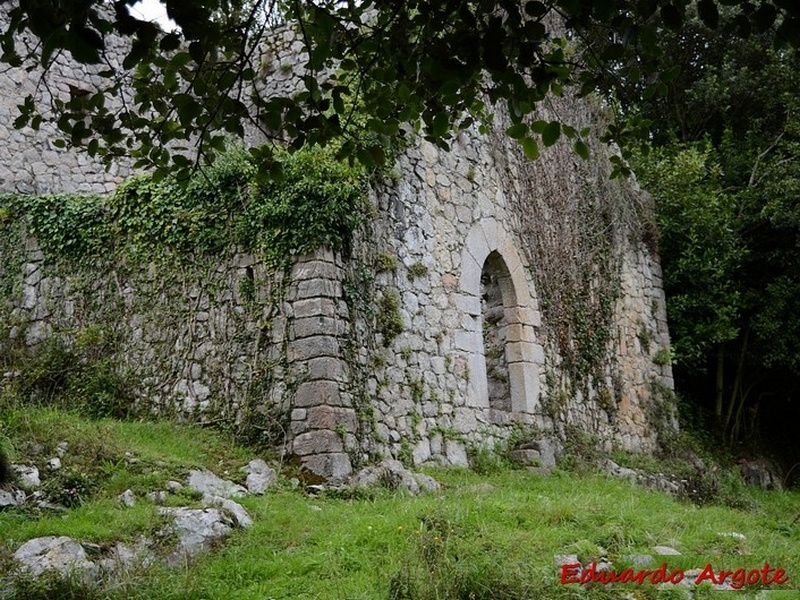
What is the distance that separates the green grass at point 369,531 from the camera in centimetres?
488

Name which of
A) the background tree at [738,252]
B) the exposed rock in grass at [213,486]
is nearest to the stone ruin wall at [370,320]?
the exposed rock in grass at [213,486]

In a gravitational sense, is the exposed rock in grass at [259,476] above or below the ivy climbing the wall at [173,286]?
below

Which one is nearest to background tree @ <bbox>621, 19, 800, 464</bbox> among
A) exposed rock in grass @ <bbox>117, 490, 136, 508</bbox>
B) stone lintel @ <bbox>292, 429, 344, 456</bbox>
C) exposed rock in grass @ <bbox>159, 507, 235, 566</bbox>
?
stone lintel @ <bbox>292, 429, 344, 456</bbox>

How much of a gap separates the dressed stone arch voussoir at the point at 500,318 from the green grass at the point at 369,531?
219cm

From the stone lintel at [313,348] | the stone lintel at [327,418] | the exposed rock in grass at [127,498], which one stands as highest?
the stone lintel at [313,348]

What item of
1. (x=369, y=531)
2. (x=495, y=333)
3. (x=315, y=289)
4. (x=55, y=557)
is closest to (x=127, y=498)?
(x=55, y=557)

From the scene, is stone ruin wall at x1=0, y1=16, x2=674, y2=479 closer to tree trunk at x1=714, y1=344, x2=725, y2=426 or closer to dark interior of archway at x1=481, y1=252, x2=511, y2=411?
dark interior of archway at x1=481, y1=252, x2=511, y2=411

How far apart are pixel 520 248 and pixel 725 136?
24.6 ft

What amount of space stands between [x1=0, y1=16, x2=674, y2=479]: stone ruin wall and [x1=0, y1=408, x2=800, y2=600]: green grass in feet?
2.16

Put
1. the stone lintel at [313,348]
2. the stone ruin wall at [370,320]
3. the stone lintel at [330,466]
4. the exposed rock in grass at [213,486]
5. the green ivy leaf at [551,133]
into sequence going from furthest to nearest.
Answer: the stone ruin wall at [370,320] → the stone lintel at [313,348] → the stone lintel at [330,466] → the exposed rock in grass at [213,486] → the green ivy leaf at [551,133]

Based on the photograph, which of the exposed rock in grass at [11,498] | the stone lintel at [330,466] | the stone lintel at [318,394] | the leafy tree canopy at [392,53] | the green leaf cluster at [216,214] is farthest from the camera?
the green leaf cluster at [216,214]

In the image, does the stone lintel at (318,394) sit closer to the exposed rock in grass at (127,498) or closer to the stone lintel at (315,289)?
the stone lintel at (315,289)

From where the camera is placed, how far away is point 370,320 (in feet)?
28.5

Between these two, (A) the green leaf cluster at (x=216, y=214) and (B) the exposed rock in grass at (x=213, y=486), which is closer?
(B) the exposed rock in grass at (x=213, y=486)
